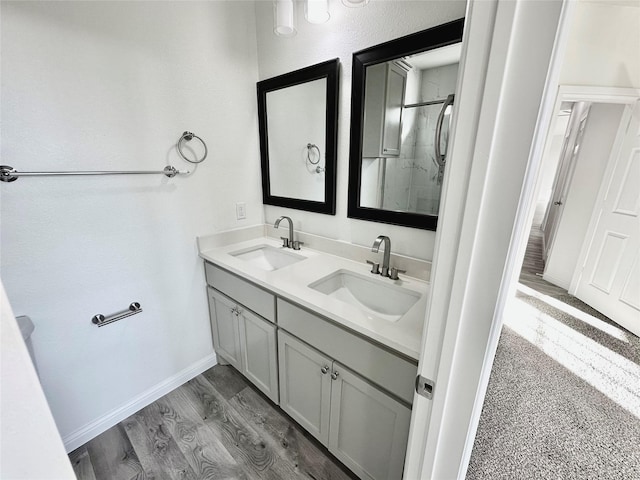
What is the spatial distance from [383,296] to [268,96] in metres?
1.43

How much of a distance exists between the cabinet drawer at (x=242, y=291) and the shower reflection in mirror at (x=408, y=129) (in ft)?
2.47

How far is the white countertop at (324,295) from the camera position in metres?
0.92

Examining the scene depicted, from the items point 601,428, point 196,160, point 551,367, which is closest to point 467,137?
point 196,160

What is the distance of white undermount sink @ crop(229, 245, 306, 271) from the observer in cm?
178

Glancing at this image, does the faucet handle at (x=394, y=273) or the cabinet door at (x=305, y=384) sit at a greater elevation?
the faucet handle at (x=394, y=273)

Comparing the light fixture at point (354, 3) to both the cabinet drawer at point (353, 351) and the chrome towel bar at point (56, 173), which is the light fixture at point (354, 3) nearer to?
the chrome towel bar at point (56, 173)

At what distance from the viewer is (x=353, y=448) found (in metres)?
1.17

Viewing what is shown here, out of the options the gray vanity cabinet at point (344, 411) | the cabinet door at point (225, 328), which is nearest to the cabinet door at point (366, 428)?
the gray vanity cabinet at point (344, 411)

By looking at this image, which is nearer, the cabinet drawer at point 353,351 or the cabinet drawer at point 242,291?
the cabinet drawer at point 353,351

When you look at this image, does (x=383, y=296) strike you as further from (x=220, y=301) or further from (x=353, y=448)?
(x=220, y=301)

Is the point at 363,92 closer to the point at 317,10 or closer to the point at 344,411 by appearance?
the point at 317,10

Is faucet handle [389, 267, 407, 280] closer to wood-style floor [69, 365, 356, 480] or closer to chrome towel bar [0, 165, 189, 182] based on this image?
wood-style floor [69, 365, 356, 480]

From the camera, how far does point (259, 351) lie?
1.51 meters

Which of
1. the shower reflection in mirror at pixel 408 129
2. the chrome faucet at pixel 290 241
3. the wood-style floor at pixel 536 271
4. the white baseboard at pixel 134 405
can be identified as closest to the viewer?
the shower reflection in mirror at pixel 408 129
